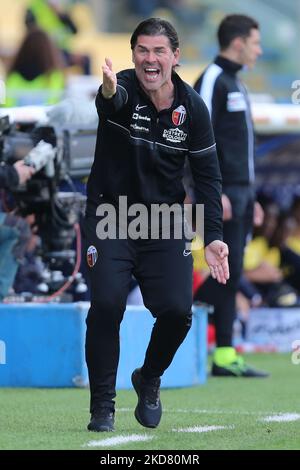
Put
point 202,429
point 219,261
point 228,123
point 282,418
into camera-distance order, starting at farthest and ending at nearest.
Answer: point 228,123, point 282,418, point 202,429, point 219,261

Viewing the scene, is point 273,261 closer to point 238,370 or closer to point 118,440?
point 238,370

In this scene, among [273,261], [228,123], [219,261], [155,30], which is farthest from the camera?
[273,261]

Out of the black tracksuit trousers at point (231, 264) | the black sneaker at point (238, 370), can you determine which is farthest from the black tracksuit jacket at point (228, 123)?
the black sneaker at point (238, 370)

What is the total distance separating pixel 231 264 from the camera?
848 cm

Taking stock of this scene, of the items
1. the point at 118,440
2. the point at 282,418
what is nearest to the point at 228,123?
the point at 282,418

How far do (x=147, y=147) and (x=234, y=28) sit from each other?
3229 millimetres

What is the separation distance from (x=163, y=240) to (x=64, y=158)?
2931 millimetres

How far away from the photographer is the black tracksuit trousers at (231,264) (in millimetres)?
8461

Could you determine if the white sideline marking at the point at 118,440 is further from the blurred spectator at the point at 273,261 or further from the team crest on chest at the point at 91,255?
the blurred spectator at the point at 273,261

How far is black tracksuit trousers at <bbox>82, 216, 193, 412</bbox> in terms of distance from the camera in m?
5.52

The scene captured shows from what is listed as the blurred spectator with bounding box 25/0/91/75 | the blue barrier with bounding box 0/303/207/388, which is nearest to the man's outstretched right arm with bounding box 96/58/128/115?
the blue barrier with bounding box 0/303/207/388

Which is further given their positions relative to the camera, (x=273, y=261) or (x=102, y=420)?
(x=273, y=261)

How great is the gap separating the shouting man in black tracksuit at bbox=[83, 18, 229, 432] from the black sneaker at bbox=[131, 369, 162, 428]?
0.54 feet

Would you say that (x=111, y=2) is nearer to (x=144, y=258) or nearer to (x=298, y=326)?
(x=298, y=326)
